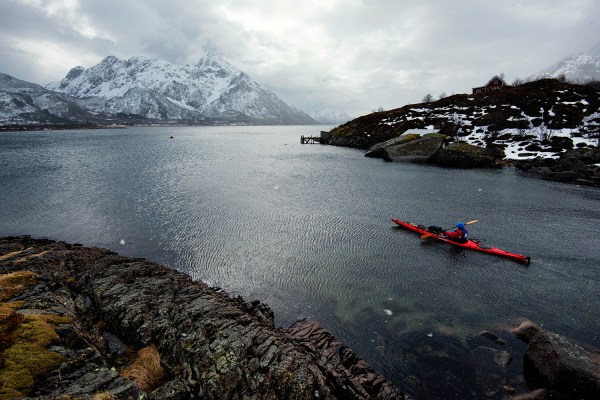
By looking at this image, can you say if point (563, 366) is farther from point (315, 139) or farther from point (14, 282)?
point (315, 139)

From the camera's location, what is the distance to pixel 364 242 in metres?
23.8

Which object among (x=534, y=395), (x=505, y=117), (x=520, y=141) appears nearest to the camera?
(x=534, y=395)

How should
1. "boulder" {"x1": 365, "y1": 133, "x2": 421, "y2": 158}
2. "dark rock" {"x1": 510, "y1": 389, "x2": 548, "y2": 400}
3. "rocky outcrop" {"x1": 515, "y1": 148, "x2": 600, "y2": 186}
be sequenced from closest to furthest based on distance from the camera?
1. "dark rock" {"x1": 510, "y1": 389, "x2": 548, "y2": 400}
2. "rocky outcrop" {"x1": 515, "y1": 148, "x2": 600, "y2": 186}
3. "boulder" {"x1": 365, "y1": 133, "x2": 421, "y2": 158}

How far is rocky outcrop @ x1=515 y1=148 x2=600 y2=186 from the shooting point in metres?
45.0

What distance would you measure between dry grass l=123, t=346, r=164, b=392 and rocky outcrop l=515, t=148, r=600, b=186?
2208 inches

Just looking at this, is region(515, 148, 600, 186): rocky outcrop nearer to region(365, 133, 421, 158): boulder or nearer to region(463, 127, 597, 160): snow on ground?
region(463, 127, 597, 160): snow on ground

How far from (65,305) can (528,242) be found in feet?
97.9

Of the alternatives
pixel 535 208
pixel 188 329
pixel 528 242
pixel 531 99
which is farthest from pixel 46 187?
pixel 531 99

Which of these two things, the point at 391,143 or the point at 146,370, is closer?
the point at 146,370

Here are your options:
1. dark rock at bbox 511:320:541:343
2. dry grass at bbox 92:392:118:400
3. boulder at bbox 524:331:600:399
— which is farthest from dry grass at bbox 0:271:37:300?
dark rock at bbox 511:320:541:343

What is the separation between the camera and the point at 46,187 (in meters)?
38.9

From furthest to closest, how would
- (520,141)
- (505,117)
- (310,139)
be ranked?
(310,139)
(505,117)
(520,141)

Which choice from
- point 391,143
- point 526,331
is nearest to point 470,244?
point 526,331

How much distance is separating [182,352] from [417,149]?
61.1m
